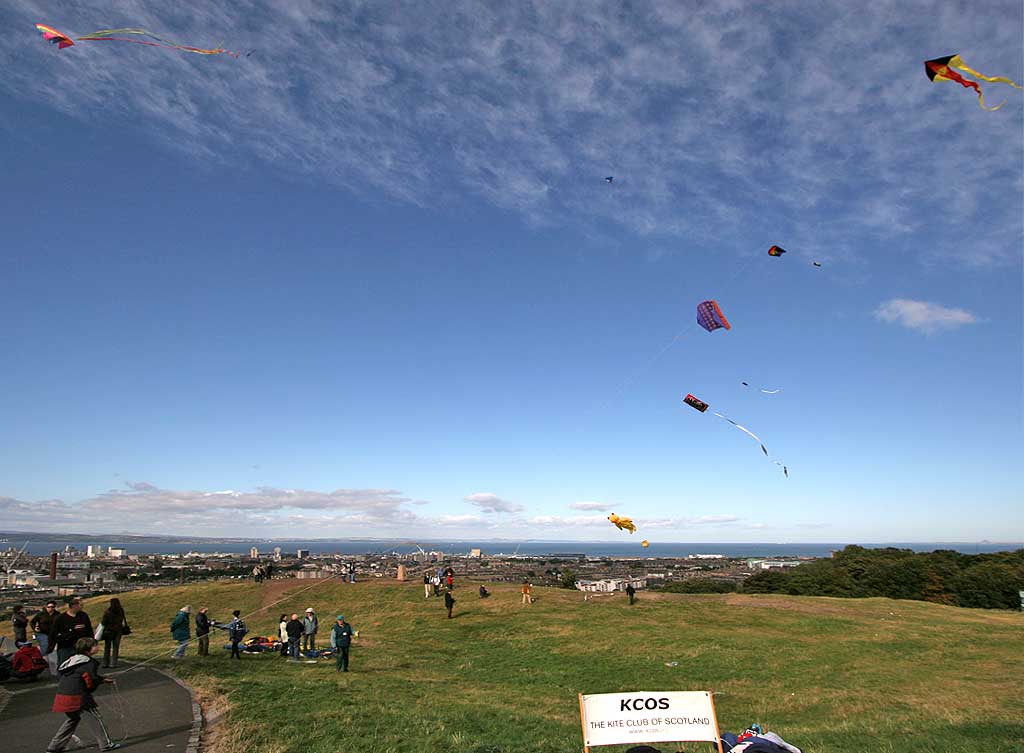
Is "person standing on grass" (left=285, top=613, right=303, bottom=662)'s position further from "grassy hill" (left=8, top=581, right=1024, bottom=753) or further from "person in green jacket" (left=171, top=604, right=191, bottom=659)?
"person in green jacket" (left=171, top=604, right=191, bottom=659)

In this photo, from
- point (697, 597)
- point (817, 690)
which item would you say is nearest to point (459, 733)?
point (817, 690)

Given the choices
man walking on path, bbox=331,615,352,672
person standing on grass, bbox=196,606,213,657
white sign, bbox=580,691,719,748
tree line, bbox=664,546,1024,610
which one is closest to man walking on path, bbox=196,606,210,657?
person standing on grass, bbox=196,606,213,657

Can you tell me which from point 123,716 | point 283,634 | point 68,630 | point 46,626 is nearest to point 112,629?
point 46,626

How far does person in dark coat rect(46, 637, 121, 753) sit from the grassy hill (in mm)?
1893

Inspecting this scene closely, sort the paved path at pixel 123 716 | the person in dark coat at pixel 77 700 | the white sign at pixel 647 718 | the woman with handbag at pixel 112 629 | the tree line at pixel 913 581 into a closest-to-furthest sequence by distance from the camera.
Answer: the white sign at pixel 647 718, the person in dark coat at pixel 77 700, the paved path at pixel 123 716, the woman with handbag at pixel 112 629, the tree line at pixel 913 581

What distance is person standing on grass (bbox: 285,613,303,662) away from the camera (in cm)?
2056

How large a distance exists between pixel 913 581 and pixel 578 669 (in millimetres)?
58758

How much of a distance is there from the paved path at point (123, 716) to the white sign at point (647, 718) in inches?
274

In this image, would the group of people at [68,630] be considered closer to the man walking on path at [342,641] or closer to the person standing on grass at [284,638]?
the person standing on grass at [284,638]

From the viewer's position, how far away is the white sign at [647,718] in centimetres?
827

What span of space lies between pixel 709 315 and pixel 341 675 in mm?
16914

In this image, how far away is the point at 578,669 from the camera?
21750mm

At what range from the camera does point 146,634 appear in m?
31.2

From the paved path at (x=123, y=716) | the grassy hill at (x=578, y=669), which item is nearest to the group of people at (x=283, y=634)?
the grassy hill at (x=578, y=669)
